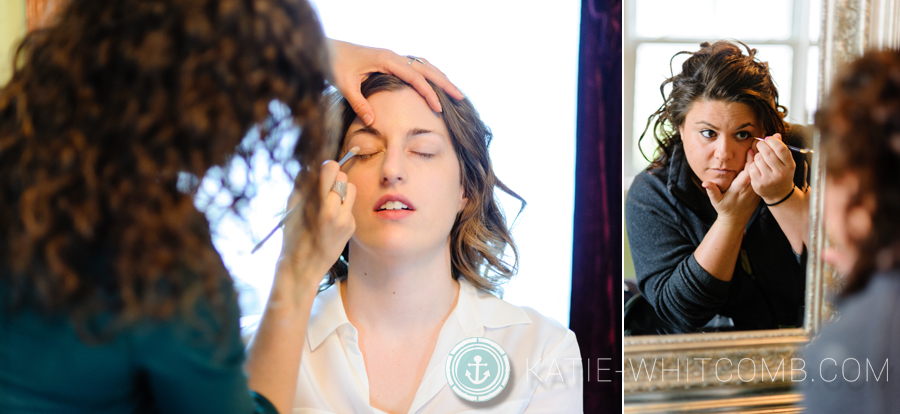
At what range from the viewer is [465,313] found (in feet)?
3.87

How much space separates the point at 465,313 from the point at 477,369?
4.7 inches

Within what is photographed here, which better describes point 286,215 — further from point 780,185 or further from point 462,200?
point 780,185

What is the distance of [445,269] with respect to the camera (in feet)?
3.82

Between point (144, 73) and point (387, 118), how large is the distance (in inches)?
17.6

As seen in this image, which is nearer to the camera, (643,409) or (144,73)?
(144,73)

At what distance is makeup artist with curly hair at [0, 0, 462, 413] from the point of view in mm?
738

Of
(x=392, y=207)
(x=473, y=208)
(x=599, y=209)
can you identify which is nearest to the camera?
(x=392, y=207)

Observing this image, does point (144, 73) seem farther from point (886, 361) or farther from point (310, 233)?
point (886, 361)

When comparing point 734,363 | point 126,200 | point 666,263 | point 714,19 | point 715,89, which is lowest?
point 734,363

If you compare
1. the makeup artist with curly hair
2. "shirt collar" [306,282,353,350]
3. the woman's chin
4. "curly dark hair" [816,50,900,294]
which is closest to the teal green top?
the makeup artist with curly hair

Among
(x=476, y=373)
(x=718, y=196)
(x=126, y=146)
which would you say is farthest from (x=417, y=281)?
(x=718, y=196)

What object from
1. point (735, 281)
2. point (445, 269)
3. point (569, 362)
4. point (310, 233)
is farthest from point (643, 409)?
point (310, 233)

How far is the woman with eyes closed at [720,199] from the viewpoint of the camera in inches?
49.5

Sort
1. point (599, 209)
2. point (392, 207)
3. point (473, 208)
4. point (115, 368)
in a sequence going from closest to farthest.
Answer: point (115, 368) → point (392, 207) → point (473, 208) → point (599, 209)
